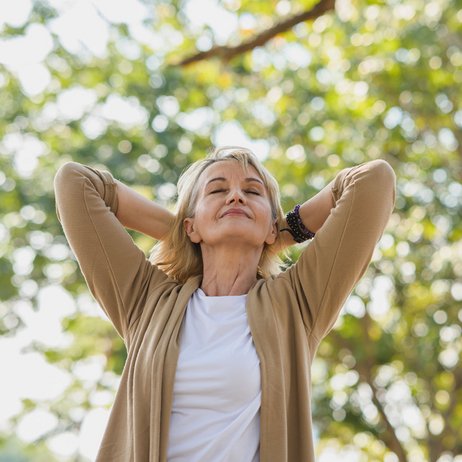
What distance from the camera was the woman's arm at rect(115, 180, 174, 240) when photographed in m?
2.69

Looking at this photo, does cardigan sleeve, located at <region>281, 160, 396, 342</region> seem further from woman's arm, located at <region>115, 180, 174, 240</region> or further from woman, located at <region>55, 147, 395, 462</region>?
woman's arm, located at <region>115, 180, 174, 240</region>

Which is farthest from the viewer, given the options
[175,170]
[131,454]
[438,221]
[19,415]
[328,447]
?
[328,447]

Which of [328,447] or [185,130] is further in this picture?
[328,447]

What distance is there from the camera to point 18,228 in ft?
29.3

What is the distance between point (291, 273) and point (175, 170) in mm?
6887

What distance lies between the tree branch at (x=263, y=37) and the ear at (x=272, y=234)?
146 centimetres

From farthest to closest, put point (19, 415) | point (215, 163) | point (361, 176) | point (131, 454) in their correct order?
point (19, 415), point (215, 163), point (361, 176), point (131, 454)

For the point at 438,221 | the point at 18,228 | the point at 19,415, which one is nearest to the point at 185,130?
the point at 18,228

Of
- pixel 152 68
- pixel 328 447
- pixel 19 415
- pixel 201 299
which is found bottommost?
pixel 201 299

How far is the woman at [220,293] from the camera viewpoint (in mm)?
2193

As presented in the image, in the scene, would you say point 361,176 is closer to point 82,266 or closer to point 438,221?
point 82,266

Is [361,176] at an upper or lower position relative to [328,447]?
lower

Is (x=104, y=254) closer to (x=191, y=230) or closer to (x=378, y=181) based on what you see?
(x=191, y=230)

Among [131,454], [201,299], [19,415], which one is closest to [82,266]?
[201,299]
